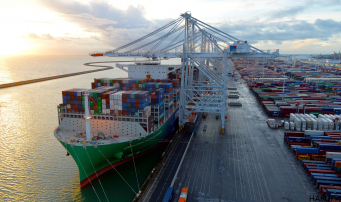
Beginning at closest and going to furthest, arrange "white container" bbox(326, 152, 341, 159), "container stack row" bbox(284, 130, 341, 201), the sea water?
"container stack row" bbox(284, 130, 341, 201) < the sea water < "white container" bbox(326, 152, 341, 159)

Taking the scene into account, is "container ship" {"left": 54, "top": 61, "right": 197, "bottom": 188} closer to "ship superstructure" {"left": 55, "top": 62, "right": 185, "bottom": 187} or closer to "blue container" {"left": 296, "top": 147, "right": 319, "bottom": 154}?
"ship superstructure" {"left": 55, "top": 62, "right": 185, "bottom": 187}

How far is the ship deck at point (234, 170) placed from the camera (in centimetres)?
1614

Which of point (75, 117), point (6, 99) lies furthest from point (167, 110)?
point (6, 99)

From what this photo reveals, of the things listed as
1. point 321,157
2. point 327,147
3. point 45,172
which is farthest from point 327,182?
point 45,172

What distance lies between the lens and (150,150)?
80.2 ft

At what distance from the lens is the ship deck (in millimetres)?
16141

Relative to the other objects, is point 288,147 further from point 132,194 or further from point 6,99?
point 6,99

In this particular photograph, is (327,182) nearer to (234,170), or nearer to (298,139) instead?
(234,170)

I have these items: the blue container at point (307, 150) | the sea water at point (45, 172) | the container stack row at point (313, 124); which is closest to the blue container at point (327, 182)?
the blue container at point (307, 150)

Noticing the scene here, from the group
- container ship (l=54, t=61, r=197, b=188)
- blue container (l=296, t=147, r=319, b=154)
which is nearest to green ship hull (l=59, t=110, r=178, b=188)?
container ship (l=54, t=61, r=197, b=188)

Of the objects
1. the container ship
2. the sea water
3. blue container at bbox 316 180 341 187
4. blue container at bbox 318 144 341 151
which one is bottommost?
the sea water

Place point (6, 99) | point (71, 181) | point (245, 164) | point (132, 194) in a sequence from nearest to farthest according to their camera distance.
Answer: point (132, 194) < point (71, 181) < point (245, 164) < point (6, 99)

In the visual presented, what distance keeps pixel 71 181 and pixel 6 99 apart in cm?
5054

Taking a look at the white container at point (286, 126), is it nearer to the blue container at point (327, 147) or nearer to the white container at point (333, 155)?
the blue container at point (327, 147)
